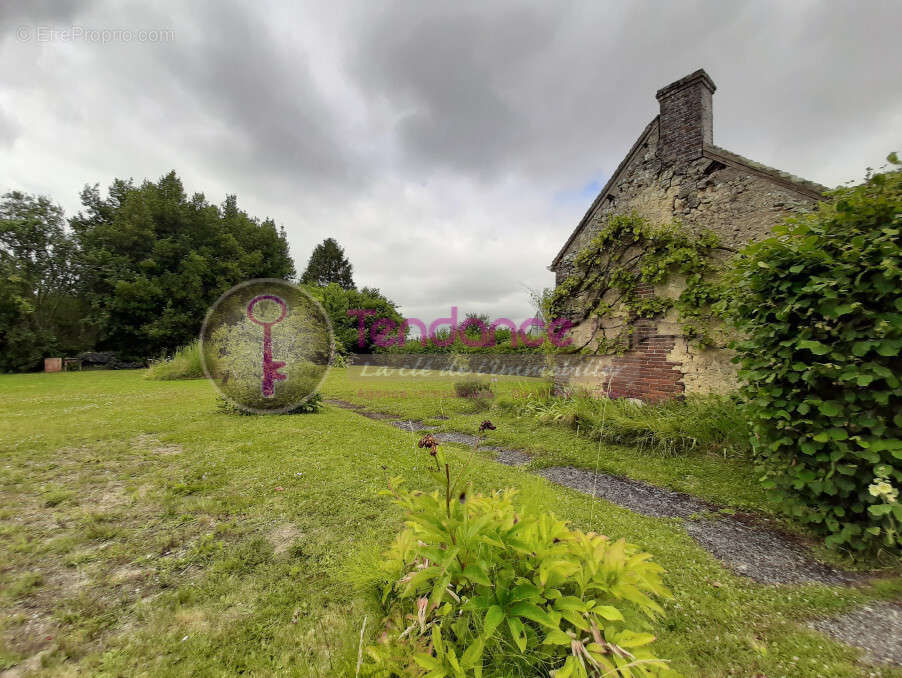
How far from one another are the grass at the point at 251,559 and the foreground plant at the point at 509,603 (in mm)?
145

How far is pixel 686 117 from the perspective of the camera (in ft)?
20.1

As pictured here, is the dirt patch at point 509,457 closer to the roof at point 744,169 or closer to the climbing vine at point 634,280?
the climbing vine at point 634,280

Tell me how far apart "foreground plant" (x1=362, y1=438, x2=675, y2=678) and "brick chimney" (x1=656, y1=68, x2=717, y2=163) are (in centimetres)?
752

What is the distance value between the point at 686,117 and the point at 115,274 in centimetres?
2745

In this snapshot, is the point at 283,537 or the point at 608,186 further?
the point at 608,186

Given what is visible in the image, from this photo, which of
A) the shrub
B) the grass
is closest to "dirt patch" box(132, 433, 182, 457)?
the grass

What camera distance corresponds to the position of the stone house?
17.4ft

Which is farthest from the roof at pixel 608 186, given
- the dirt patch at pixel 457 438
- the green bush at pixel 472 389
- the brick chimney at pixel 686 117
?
the dirt patch at pixel 457 438

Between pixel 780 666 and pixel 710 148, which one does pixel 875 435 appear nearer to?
pixel 780 666

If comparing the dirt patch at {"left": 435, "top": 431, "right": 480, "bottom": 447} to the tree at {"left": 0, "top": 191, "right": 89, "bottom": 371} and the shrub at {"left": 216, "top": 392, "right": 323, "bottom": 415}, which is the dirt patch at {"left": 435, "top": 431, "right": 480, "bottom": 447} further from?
the tree at {"left": 0, "top": 191, "right": 89, "bottom": 371}

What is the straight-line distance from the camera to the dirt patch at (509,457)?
4492mm

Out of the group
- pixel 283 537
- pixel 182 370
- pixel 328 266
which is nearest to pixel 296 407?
pixel 283 537

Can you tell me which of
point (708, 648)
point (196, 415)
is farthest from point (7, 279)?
point (708, 648)

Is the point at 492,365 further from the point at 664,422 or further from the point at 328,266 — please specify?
the point at 328,266
